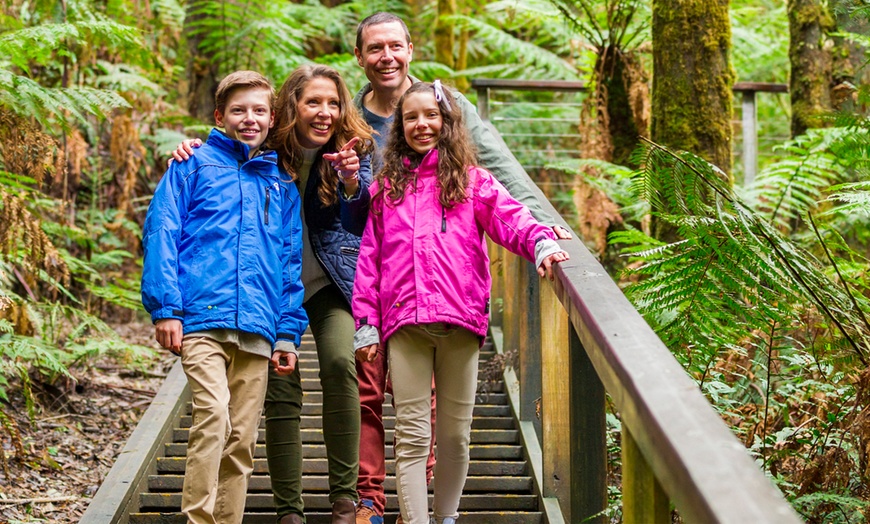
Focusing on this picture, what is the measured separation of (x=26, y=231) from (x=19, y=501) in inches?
56.4

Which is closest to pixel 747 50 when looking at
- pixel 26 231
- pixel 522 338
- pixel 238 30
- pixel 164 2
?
pixel 238 30

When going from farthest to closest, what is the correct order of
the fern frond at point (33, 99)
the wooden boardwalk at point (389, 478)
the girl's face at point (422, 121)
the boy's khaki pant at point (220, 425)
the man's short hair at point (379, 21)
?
the fern frond at point (33, 99) → the man's short hair at point (379, 21) → the wooden boardwalk at point (389, 478) → the girl's face at point (422, 121) → the boy's khaki pant at point (220, 425)

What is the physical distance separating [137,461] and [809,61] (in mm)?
6188

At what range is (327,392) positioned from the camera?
3.61 metres

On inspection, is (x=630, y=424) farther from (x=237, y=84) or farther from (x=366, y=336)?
(x=237, y=84)

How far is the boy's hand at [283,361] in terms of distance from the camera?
3521mm

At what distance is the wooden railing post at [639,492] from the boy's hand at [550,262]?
999 mm

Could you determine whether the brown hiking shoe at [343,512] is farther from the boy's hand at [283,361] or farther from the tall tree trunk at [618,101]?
the tall tree trunk at [618,101]

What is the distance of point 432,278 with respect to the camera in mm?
3340

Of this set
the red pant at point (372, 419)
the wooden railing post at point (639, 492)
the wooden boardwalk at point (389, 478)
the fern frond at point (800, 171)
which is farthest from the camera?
the fern frond at point (800, 171)

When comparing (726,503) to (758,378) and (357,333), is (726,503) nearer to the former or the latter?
(357,333)

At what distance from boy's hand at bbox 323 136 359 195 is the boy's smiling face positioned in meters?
0.33

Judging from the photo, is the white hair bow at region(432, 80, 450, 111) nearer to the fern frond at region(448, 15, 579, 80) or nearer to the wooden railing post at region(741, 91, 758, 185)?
the wooden railing post at region(741, 91, 758, 185)

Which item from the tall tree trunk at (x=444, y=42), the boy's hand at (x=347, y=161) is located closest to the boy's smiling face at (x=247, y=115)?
the boy's hand at (x=347, y=161)
